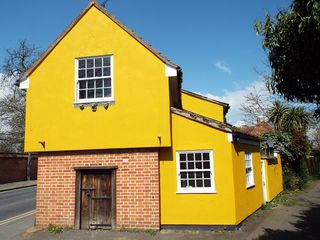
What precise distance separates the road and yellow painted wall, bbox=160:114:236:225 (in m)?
5.27

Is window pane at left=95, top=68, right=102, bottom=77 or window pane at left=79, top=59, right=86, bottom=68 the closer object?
window pane at left=95, top=68, right=102, bottom=77

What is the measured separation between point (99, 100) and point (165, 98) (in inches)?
95.8

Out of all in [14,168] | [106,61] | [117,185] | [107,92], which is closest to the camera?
[117,185]

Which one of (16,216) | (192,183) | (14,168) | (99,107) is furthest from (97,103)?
(14,168)

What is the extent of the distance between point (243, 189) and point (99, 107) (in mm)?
5969

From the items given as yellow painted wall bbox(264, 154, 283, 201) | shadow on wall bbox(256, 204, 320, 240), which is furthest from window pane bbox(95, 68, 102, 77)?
yellow painted wall bbox(264, 154, 283, 201)

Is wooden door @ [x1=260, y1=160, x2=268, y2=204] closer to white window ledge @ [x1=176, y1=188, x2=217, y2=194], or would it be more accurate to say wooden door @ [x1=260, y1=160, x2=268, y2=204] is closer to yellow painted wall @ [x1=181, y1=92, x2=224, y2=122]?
yellow painted wall @ [x1=181, y1=92, x2=224, y2=122]

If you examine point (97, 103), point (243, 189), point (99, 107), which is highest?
point (97, 103)

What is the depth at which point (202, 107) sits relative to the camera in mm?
20312

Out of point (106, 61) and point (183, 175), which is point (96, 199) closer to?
point (183, 175)

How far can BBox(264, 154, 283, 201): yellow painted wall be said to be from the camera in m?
17.4

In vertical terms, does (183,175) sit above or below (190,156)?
below

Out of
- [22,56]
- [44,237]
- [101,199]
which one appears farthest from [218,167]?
[22,56]

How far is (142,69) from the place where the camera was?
41.0 feet
